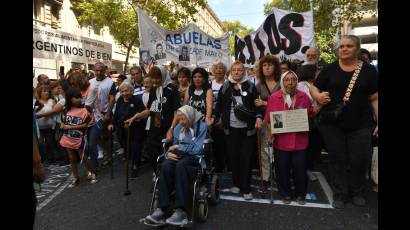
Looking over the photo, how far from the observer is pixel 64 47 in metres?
7.68

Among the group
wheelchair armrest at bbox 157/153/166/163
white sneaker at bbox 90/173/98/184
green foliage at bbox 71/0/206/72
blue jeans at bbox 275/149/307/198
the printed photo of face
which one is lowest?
white sneaker at bbox 90/173/98/184

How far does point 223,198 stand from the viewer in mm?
4742

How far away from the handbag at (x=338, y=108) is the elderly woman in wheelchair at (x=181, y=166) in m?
1.50

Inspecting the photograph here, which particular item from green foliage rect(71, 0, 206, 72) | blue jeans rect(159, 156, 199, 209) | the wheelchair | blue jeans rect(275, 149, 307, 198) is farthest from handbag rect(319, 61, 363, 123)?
green foliage rect(71, 0, 206, 72)

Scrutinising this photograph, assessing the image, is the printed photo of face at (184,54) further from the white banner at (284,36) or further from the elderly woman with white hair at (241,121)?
the elderly woman with white hair at (241,121)

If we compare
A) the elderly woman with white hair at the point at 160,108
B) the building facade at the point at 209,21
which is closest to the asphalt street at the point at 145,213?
the elderly woman with white hair at the point at 160,108

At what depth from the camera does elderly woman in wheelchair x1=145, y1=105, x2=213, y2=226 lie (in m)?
3.65

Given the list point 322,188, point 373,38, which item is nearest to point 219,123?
point 322,188

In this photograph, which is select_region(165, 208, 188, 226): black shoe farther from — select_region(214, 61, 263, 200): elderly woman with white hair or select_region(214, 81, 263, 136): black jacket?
select_region(214, 81, 263, 136): black jacket

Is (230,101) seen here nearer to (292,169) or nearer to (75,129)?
(292,169)

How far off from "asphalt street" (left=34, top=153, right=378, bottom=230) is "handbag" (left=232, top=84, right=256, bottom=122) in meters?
1.09

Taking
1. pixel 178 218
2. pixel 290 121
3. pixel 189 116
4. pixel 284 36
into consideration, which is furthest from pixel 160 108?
pixel 284 36

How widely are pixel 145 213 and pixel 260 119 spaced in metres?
1.85
